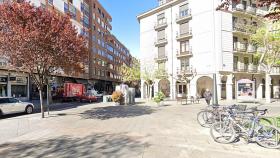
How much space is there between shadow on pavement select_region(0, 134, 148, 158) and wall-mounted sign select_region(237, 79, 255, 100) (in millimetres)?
21077

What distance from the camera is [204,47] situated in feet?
107

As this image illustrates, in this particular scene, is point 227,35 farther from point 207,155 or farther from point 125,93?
point 207,155

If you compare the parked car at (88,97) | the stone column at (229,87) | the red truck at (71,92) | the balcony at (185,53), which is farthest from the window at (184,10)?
the red truck at (71,92)

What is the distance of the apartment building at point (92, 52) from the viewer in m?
33.2

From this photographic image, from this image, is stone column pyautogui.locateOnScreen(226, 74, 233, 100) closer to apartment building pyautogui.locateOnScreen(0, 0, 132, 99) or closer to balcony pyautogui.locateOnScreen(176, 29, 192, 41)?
balcony pyautogui.locateOnScreen(176, 29, 192, 41)

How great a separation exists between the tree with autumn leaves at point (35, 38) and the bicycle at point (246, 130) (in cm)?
858

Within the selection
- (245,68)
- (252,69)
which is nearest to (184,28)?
(245,68)

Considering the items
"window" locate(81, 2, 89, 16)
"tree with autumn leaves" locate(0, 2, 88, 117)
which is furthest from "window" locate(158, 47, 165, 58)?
"tree with autumn leaves" locate(0, 2, 88, 117)

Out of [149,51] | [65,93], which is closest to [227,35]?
[149,51]

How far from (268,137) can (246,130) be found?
65cm

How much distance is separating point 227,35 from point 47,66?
25.0 meters

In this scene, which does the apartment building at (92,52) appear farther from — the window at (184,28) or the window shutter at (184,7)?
the window shutter at (184,7)

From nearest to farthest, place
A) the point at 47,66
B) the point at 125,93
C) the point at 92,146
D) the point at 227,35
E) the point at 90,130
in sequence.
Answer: the point at 92,146 < the point at 90,130 < the point at 47,66 < the point at 125,93 < the point at 227,35

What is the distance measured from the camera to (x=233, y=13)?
32.7 metres
